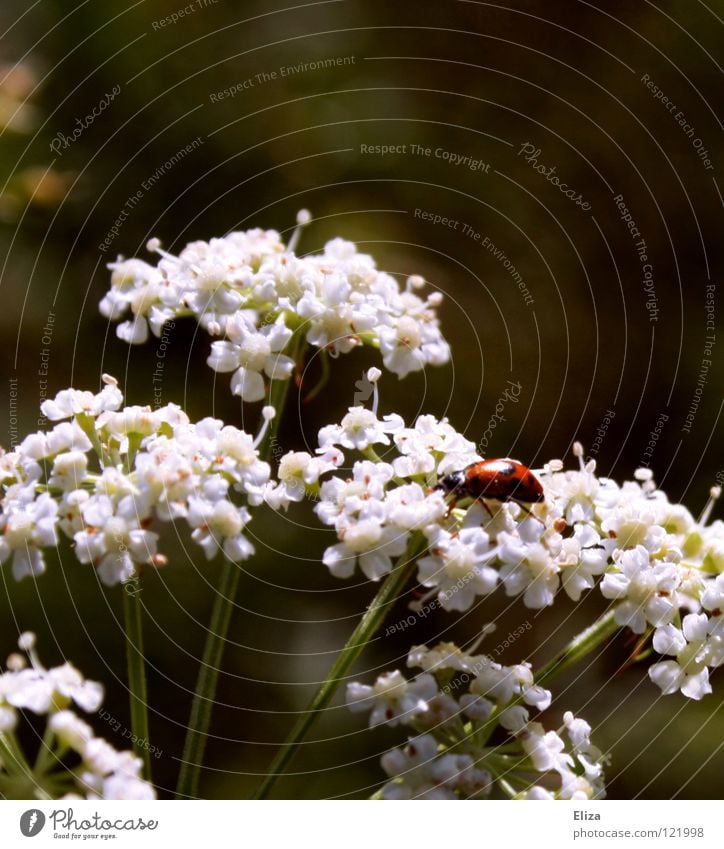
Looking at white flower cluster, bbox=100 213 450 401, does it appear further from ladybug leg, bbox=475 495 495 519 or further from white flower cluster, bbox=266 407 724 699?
ladybug leg, bbox=475 495 495 519

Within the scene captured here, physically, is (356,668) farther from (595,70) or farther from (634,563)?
(595,70)

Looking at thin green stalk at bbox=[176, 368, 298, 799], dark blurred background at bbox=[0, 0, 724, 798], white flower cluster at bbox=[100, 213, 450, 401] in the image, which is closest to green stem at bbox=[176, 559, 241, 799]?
thin green stalk at bbox=[176, 368, 298, 799]

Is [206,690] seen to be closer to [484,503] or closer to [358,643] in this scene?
[358,643]

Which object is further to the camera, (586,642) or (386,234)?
(386,234)

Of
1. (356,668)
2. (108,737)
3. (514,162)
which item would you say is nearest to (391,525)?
(108,737)

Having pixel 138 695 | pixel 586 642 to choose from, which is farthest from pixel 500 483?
pixel 138 695

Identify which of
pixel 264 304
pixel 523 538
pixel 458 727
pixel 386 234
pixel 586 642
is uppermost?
pixel 386 234

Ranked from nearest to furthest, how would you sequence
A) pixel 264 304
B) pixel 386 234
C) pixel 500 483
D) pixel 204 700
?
pixel 500 483
pixel 204 700
pixel 264 304
pixel 386 234
